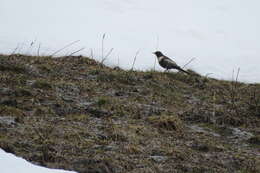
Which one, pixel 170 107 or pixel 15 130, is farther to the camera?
pixel 170 107

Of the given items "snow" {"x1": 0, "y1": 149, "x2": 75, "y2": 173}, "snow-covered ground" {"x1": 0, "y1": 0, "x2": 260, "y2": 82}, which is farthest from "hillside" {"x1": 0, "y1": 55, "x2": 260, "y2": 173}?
"snow-covered ground" {"x1": 0, "y1": 0, "x2": 260, "y2": 82}

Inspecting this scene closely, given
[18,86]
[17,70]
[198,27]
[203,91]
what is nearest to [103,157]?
[18,86]

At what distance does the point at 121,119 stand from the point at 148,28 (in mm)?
26821

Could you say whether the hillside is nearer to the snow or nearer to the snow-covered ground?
the snow

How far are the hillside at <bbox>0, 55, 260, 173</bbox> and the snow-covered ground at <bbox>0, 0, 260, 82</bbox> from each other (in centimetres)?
982

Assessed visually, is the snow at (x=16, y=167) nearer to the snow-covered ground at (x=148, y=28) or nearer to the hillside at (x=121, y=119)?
the hillside at (x=121, y=119)

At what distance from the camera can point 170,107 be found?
1042cm

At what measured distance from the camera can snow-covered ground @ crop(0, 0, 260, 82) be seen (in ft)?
88.6

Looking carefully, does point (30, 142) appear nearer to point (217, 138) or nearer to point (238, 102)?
point (217, 138)

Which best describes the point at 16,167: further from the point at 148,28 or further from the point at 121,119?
the point at 148,28

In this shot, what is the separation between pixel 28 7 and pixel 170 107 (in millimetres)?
30975

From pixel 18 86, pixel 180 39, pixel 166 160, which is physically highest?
pixel 180 39

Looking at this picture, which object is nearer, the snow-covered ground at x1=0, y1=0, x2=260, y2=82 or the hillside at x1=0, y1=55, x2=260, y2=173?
the hillside at x1=0, y1=55, x2=260, y2=173

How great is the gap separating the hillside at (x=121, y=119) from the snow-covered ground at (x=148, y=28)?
32.2 feet
